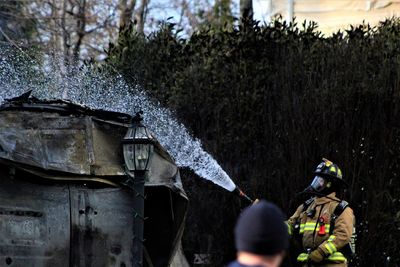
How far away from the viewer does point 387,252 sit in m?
10.6

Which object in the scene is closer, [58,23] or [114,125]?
[114,125]

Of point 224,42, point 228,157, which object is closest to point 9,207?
point 228,157

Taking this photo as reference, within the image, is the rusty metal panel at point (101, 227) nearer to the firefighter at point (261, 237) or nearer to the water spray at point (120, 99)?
the water spray at point (120, 99)

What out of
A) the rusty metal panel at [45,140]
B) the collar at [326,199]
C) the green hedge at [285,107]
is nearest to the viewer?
the rusty metal panel at [45,140]

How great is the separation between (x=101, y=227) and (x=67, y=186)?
1.68 ft

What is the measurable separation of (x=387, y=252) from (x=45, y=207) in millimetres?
4652

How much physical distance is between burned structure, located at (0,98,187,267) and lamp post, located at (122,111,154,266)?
142 millimetres

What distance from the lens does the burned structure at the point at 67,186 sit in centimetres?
777

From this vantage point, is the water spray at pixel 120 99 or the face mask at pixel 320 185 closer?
the face mask at pixel 320 185

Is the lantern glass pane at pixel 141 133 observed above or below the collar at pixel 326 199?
above

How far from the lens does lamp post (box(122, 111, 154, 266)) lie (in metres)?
8.21

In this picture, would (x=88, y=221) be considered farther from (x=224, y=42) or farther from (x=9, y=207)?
(x=224, y=42)

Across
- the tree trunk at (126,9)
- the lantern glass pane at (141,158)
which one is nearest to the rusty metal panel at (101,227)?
the lantern glass pane at (141,158)

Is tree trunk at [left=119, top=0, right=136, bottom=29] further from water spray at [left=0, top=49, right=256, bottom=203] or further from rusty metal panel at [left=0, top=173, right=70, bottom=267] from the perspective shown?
rusty metal panel at [left=0, top=173, right=70, bottom=267]
